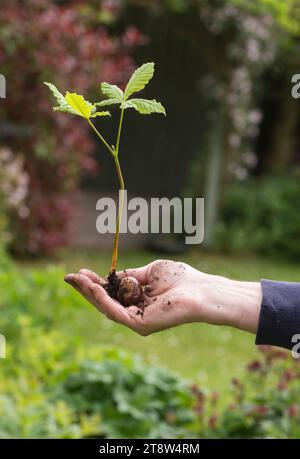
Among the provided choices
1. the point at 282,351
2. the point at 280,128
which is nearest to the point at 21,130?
the point at 282,351

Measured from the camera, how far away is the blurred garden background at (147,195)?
3.32 metres

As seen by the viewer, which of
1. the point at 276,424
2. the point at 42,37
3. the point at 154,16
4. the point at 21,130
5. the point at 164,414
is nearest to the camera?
the point at 276,424

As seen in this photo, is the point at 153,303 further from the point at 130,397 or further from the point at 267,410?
the point at 130,397

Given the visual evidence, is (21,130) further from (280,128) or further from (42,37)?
(280,128)

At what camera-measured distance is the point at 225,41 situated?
909 cm

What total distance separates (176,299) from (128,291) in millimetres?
75

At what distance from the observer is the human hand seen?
125 cm

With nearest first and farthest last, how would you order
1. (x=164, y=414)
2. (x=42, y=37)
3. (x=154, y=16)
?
(x=164, y=414) < (x=42, y=37) < (x=154, y=16)

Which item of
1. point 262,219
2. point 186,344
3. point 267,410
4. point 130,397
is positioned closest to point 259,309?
point 267,410

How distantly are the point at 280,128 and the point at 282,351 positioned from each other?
9059 millimetres

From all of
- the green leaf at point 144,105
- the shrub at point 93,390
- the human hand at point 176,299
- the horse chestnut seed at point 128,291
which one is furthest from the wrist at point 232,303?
the shrub at point 93,390

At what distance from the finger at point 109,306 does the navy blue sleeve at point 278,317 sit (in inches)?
8.7

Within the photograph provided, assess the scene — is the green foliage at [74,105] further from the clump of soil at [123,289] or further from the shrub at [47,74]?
the shrub at [47,74]

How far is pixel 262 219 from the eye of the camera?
10.0 meters
